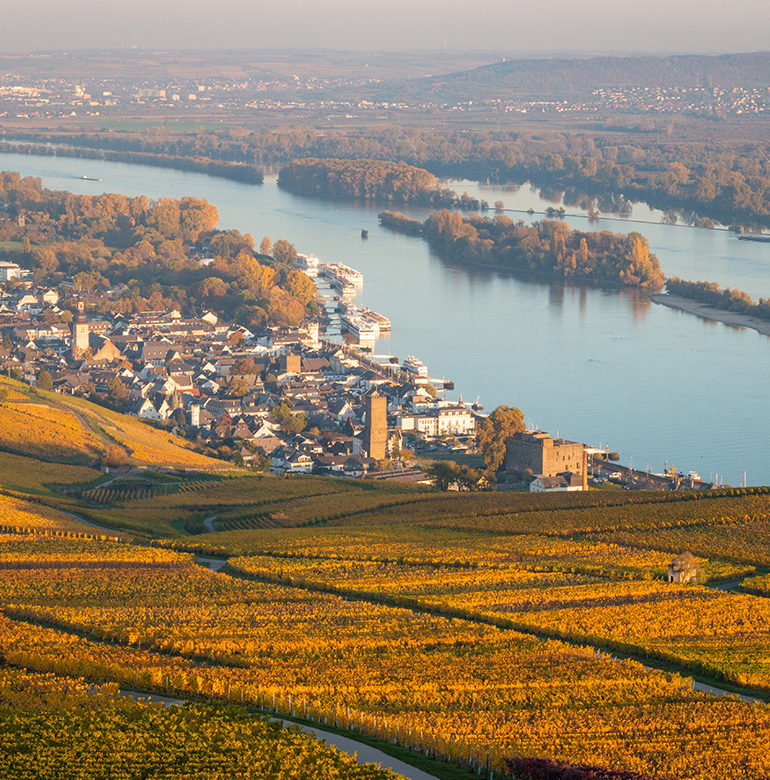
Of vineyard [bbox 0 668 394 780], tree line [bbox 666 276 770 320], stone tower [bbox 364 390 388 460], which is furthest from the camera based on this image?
tree line [bbox 666 276 770 320]

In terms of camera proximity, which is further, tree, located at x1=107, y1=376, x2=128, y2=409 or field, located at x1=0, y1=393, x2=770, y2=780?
tree, located at x1=107, y1=376, x2=128, y2=409

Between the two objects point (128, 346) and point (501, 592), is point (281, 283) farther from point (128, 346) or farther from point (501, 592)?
point (501, 592)

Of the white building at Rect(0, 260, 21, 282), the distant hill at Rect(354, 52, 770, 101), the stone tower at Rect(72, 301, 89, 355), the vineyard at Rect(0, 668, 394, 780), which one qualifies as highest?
the distant hill at Rect(354, 52, 770, 101)

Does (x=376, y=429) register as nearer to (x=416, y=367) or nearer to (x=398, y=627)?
(x=416, y=367)

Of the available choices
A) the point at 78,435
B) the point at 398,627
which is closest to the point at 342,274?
the point at 78,435

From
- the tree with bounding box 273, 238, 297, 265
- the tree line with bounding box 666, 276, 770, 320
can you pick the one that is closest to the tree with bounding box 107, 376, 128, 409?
the tree with bounding box 273, 238, 297, 265

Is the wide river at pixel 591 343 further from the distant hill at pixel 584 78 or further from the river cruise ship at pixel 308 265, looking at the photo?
the distant hill at pixel 584 78

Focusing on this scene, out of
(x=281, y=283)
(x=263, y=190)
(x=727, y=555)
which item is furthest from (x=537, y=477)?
(x=263, y=190)

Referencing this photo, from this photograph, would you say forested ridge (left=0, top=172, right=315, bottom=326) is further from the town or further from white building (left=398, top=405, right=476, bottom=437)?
white building (left=398, top=405, right=476, bottom=437)

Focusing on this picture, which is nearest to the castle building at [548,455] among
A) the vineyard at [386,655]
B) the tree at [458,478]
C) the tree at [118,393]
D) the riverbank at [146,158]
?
the tree at [458,478]

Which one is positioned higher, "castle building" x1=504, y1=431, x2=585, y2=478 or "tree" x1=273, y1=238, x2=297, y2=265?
"tree" x1=273, y1=238, x2=297, y2=265
